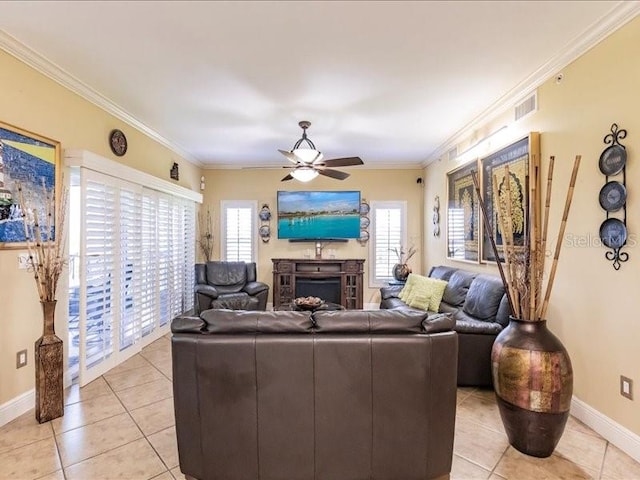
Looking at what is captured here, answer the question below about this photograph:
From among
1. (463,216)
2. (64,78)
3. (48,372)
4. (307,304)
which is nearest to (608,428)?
(307,304)

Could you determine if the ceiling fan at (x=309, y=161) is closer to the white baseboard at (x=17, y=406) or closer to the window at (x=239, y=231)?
the window at (x=239, y=231)

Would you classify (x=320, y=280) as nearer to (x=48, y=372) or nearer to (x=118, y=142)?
(x=118, y=142)

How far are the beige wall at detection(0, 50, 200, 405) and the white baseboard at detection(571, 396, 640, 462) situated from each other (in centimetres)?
433

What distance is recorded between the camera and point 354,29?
228 cm

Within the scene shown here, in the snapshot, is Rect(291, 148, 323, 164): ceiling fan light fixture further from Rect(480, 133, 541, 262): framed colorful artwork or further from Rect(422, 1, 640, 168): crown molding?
Rect(422, 1, 640, 168): crown molding

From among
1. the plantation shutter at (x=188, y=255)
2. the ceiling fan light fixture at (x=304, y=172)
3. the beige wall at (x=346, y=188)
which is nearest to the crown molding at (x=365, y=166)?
the beige wall at (x=346, y=188)

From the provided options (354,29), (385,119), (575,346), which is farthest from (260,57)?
(575,346)

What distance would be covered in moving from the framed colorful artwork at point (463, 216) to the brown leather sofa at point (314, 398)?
2846 mm

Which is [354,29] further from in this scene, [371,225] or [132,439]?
[371,225]

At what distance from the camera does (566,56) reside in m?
2.59

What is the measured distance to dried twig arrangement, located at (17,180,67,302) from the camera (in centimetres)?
250

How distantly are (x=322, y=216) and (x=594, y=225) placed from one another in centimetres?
432

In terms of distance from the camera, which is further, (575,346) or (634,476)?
(575,346)

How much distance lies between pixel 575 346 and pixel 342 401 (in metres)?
2.06
